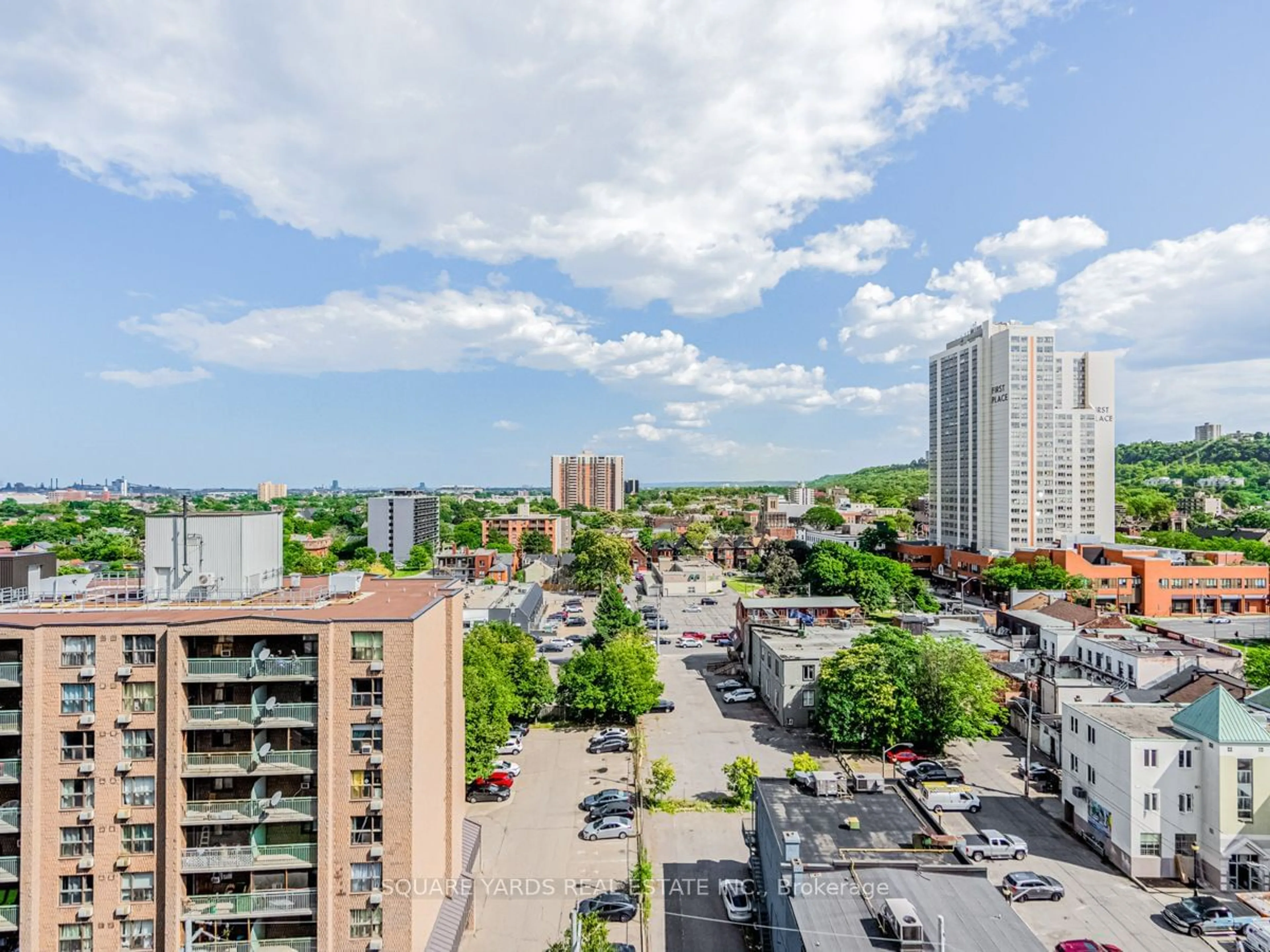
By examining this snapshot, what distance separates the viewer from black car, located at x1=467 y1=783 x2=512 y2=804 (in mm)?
29547

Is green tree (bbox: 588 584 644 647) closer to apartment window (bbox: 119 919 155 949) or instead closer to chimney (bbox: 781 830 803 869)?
chimney (bbox: 781 830 803 869)

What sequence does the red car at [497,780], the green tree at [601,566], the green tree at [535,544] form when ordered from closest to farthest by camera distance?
1. the red car at [497,780]
2. the green tree at [601,566]
3. the green tree at [535,544]

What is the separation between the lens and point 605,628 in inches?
1939

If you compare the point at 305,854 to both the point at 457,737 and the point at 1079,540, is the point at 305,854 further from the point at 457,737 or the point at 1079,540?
the point at 1079,540

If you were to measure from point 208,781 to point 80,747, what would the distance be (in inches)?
116

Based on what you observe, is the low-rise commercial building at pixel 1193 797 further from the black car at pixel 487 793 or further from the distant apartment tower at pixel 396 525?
the distant apartment tower at pixel 396 525

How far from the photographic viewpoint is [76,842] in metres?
16.1

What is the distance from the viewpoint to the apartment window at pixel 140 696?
53.4ft

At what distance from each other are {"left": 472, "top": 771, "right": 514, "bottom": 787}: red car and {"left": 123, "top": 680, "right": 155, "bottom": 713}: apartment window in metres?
16.1

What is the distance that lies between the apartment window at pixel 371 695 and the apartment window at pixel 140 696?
186 inches

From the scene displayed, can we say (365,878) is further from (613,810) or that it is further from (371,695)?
(613,810)

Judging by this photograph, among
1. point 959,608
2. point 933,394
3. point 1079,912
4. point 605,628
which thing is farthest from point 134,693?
point 933,394

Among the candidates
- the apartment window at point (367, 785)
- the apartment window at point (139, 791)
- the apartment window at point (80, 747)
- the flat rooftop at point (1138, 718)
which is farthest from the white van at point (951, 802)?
the apartment window at point (80, 747)

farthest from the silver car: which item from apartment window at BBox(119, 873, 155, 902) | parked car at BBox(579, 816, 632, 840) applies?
apartment window at BBox(119, 873, 155, 902)
